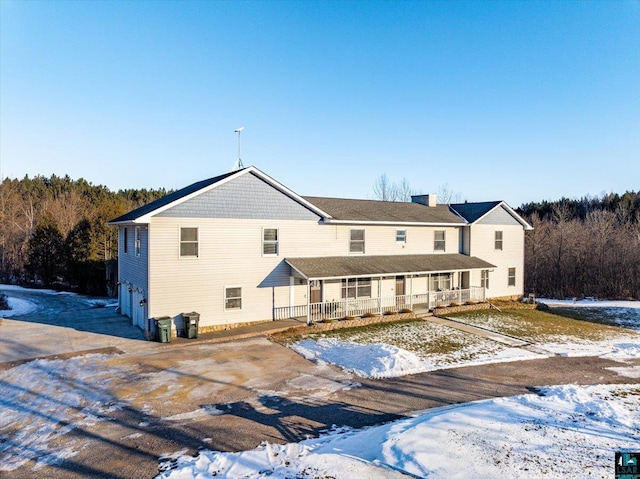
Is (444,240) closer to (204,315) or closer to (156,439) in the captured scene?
(204,315)

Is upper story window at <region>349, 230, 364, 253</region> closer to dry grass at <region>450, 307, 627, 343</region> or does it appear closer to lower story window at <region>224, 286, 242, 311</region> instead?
dry grass at <region>450, 307, 627, 343</region>

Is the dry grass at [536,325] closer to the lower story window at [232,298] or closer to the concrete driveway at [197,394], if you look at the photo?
the concrete driveway at [197,394]

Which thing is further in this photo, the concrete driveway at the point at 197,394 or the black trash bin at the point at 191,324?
the black trash bin at the point at 191,324

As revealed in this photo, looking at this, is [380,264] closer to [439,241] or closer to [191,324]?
[439,241]

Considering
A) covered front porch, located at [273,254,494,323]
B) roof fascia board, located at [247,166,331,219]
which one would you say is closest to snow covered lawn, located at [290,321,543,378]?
covered front porch, located at [273,254,494,323]

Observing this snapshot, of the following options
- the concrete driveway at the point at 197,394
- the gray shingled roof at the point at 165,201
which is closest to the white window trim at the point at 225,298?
the concrete driveway at the point at 197,394

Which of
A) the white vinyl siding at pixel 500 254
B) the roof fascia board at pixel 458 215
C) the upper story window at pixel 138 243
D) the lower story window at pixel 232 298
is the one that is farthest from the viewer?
the white vinyl siding at pixel 500 254

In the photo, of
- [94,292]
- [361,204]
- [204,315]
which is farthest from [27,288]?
[361,204]
